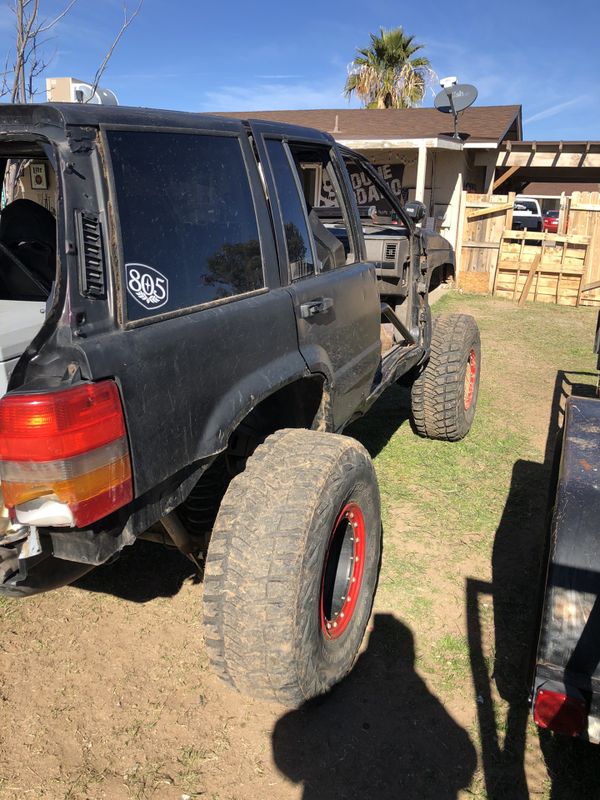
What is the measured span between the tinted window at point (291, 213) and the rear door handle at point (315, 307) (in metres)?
0.13

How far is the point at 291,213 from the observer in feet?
8.99

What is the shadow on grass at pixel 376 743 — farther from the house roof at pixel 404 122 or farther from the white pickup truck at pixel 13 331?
the house roof at pixel 404 122

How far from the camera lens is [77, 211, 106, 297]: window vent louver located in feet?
5.40

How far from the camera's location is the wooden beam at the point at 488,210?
12828 mm

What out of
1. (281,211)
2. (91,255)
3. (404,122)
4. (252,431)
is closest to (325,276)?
(281,211)

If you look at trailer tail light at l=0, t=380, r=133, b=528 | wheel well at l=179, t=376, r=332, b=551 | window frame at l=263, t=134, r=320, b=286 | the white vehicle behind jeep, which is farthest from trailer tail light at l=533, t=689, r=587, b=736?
the white vehicle behind jeep

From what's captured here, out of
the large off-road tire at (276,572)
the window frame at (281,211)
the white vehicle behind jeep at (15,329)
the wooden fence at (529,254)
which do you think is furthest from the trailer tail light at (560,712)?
the wooden fence at (529,254)

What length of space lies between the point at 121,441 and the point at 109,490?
0.44ft

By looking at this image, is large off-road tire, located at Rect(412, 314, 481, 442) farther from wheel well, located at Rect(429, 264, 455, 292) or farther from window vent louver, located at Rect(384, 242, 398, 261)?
window vent louver, located at Rect(384, 242, 398, 261)

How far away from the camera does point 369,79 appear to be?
86.1 feet

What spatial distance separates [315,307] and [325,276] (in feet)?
1.08

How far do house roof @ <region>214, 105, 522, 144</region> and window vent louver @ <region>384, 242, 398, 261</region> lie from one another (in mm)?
9636

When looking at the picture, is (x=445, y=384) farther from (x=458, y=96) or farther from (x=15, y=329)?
(x=458, y=96)

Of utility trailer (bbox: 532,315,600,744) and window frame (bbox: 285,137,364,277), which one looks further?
window frame (bbox: 285,137,364,277)
